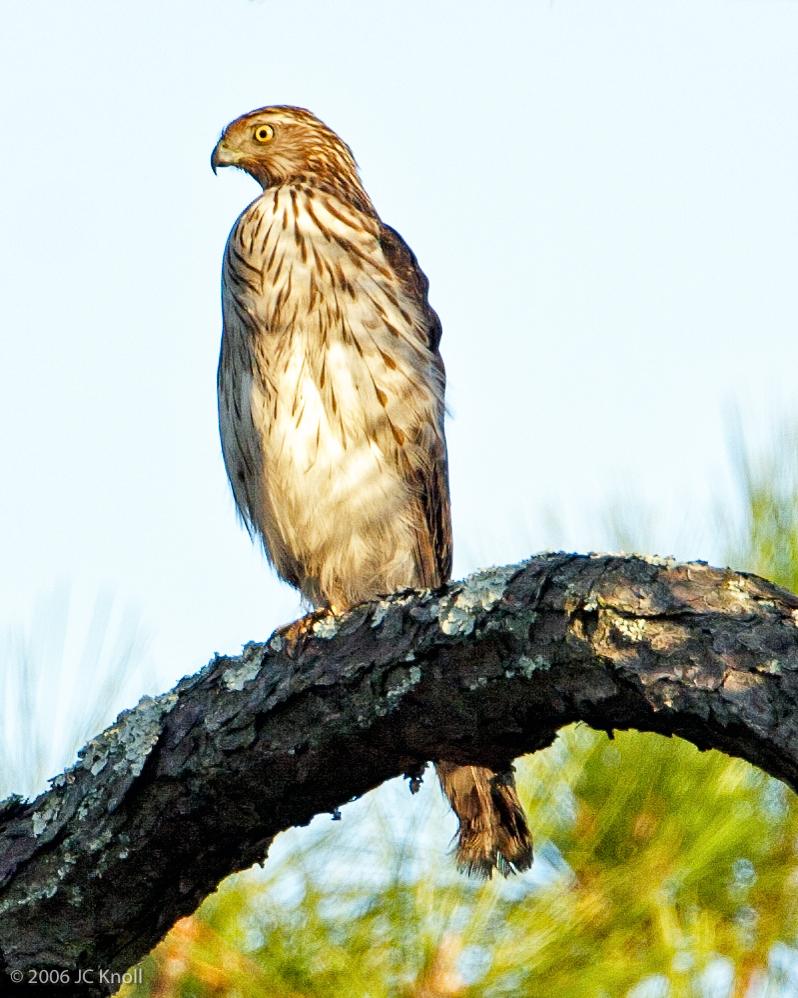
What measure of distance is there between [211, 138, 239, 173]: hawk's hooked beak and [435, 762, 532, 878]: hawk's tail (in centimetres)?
302

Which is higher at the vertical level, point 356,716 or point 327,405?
point 327,405

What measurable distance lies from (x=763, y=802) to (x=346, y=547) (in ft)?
5.30

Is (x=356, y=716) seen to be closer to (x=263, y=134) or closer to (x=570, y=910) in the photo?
(x=570, y=910)

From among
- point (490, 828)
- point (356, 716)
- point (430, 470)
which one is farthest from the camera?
point (430, 470)

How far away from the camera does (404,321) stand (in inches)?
189

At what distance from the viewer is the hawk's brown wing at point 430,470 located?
477cm

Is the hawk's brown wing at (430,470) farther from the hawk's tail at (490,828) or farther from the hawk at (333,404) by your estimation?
the hawk's tail at (490,828)

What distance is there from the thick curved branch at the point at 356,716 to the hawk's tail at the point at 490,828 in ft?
2.73

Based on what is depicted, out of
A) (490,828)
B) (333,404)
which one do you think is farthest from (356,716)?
(333,404)

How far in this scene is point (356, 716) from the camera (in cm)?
269

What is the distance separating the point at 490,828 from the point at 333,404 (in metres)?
1.51

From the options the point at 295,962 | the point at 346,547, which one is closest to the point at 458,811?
the point at 295,962

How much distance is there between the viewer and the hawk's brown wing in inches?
188

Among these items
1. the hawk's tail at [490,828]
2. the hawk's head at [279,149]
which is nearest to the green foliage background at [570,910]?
the hawk's tail at [490,828]
